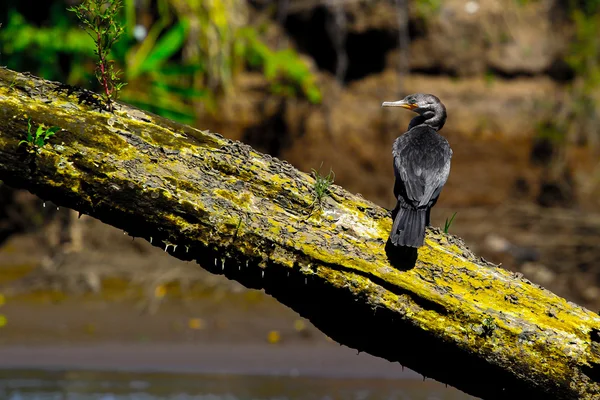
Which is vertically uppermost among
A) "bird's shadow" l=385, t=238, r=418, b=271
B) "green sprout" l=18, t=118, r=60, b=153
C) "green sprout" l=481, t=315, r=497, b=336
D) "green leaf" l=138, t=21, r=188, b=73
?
"green leaf" l=138, t=21, r=188, b=73

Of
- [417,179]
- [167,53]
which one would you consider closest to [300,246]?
[417,179]

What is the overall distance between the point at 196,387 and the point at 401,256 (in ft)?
14.0

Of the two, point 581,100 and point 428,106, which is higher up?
point 581,100

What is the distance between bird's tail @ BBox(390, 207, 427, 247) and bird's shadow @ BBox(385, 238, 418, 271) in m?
0.04

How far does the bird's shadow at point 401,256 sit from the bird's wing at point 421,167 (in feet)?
1.20

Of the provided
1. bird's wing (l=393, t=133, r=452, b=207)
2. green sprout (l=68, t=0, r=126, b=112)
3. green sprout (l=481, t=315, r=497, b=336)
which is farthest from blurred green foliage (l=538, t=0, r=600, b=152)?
green sprout (l=68, t=0, r=126, b=112)

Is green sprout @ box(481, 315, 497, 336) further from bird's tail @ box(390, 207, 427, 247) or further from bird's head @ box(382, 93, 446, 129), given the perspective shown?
bird's head @ box(382, 93, 446, 129)

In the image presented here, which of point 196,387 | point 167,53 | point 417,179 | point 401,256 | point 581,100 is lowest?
point 196,387

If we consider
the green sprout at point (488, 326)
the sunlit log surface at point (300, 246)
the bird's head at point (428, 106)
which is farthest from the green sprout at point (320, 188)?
the bird's head at point (428, 106)

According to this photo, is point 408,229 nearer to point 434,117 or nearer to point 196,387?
point 434,117

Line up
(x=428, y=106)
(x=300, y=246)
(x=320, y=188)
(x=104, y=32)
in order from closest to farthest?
(x=300, y=246)
(x=320, y=188)
(x=104, y=32)
(x=428, y=106)

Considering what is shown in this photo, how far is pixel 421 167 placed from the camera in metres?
3.71

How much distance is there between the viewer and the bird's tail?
3.07 metres

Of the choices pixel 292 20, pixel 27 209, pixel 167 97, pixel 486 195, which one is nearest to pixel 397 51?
pixel 292 20
